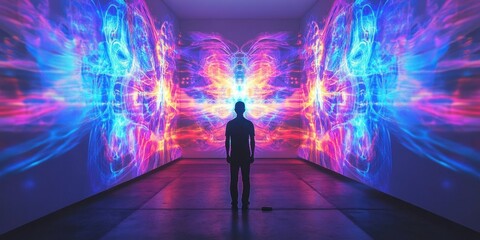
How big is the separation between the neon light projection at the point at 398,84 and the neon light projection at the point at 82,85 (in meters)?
3.70

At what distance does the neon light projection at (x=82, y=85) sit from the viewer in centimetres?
392

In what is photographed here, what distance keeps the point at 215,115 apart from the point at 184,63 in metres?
1.70

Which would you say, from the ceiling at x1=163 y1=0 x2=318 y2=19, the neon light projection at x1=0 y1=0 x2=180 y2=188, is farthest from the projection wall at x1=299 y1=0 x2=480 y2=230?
the neon light projection at x1=0 y1=0 x2=180 y2=188

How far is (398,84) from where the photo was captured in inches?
210

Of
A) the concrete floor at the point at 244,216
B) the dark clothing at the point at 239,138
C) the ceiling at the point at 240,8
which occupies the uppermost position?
the ceiling at the point at 240,8

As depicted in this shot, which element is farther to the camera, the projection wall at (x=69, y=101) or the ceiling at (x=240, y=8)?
the ceiling at (x=240, y=8)

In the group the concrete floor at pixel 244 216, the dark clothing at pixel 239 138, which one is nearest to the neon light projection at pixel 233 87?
the concrete floor at pixel 244 216

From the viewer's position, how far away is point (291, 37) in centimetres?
1249

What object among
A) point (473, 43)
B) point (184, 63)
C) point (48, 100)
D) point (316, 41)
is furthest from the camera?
point (184, 63)

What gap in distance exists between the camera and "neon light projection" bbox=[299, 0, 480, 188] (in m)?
3.98

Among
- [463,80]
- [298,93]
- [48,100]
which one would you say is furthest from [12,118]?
[298,93]

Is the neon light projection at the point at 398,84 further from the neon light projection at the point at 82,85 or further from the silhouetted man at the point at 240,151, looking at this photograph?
the neon light projection at the point at 82,85

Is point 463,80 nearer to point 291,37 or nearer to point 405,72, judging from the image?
point 405,72

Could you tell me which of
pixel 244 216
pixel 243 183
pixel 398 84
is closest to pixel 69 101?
pixel 243 183
